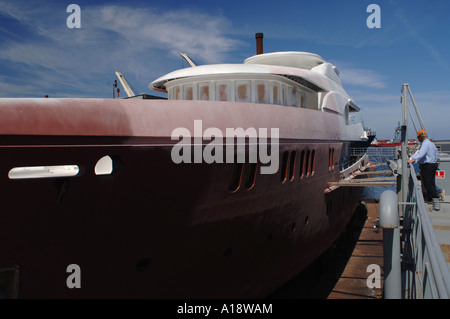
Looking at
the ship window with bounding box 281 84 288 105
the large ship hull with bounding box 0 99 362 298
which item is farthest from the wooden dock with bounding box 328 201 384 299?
the ship window with bounding box 281 84 288 105

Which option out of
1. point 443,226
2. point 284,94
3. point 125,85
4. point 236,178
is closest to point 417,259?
point 443,226

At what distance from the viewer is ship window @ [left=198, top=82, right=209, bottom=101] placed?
8.52m

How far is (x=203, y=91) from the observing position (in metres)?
8.54

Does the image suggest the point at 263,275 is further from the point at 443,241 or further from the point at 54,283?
the point at 54,283

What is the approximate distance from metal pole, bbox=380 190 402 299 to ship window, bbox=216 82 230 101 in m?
4.29

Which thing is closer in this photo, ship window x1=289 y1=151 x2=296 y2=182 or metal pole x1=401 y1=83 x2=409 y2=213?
ship window x1=289 y1=151 x2=296 y2=182

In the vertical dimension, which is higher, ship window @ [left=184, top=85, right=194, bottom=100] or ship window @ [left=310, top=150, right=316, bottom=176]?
ship window @ [left=184, top=85, right=194, bottom=100]

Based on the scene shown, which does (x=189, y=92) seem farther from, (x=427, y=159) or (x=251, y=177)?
(x=427, y=159)

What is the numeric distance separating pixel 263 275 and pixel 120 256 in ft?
11.5

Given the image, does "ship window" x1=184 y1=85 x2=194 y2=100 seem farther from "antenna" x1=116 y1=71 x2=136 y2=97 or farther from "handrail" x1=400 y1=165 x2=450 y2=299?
"antenna" x1=116 y1=71 x2=136 y2=97

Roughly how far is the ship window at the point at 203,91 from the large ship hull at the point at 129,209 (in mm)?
2189
